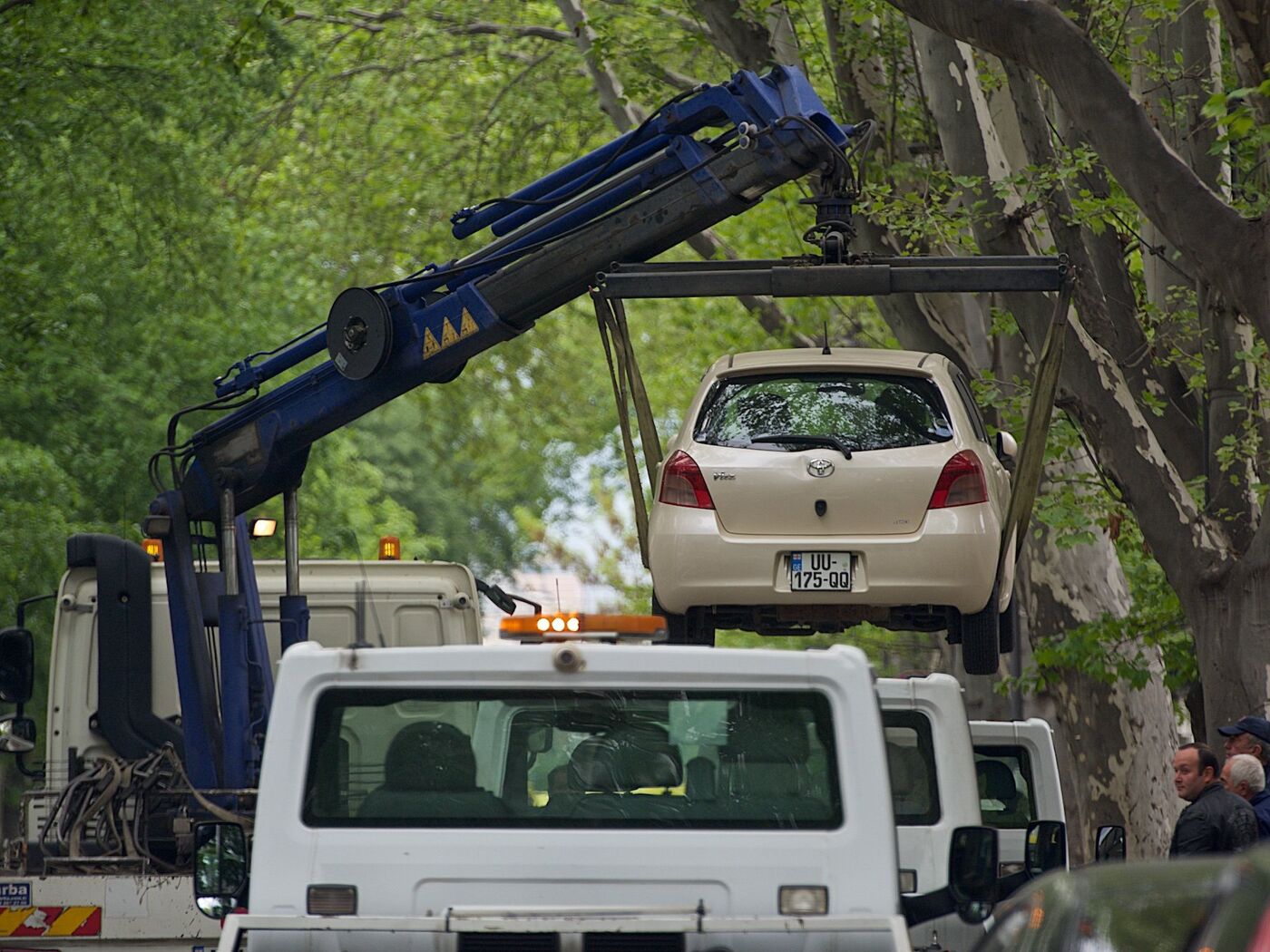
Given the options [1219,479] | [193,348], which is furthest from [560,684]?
[193,348]

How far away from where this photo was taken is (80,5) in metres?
16.0

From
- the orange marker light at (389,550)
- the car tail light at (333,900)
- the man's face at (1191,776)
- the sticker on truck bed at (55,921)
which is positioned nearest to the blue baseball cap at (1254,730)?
the man's face at (1191,776)

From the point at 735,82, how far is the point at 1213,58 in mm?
5481

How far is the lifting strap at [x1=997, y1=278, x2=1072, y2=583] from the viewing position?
9625 millimetres

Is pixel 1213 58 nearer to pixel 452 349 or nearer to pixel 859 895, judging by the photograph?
pixel 452 349

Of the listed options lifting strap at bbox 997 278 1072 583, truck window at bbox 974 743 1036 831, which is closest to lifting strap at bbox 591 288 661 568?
lifting strap at bbox 997 278 1072 583

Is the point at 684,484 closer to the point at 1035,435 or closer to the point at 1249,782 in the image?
the point at 1035,435

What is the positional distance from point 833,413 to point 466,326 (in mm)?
1915

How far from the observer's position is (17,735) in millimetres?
10992

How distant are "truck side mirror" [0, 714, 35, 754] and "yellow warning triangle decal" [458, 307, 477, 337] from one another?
318cm

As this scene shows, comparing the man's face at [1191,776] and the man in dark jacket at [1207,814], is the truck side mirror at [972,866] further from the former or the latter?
the man's face at [1191,776]

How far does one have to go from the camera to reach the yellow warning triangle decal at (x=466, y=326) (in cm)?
1030

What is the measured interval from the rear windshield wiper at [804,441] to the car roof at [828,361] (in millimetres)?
365

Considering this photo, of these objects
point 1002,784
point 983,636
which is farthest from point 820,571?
point 1002,784
